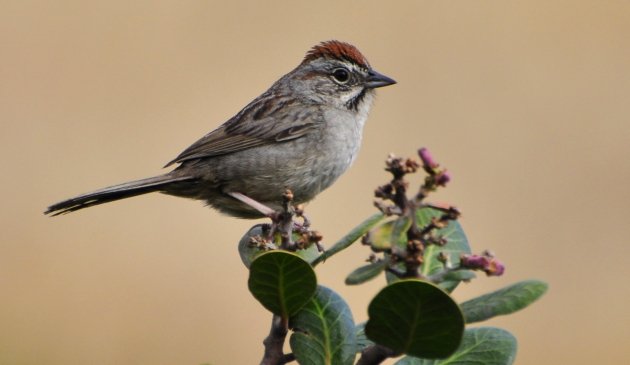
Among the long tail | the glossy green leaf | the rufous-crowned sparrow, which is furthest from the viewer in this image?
the rufous-crowned sparrow

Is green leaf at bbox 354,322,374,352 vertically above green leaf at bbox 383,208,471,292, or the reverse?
green leaf at bbox 383,208,471,292

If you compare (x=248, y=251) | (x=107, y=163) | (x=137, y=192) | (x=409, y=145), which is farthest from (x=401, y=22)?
(x=248, y=251)

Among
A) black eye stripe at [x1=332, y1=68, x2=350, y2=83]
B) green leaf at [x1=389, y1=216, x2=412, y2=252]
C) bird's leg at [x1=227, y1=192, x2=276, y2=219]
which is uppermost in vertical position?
black eye stripe at [x1=332, y1=68, x2=350, y2=83]

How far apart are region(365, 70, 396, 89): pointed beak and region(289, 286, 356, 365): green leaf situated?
9.48ft

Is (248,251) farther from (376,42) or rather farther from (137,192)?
(376,42)

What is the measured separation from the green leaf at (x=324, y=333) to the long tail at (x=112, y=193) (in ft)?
5.86

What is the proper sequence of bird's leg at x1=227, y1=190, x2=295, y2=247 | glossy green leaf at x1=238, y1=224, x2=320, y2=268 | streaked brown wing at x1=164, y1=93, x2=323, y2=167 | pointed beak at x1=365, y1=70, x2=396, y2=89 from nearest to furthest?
bird's leg at x1=227, y1=190, x2=295, y2=247 → glossy green leaf at x1=238, y1=224, x2=320, y2=268 → streaked brown wing at x1=164, y1=93, x2=323, y2=167 → pointed beak at x1=365, y1=70, x2=396, y2=89

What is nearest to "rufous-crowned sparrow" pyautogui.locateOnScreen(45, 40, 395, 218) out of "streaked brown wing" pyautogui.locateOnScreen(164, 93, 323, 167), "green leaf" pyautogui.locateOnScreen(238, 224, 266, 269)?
"streaked brown wing" pyautogui.locateOnScreen(164, 93, 323, 167)

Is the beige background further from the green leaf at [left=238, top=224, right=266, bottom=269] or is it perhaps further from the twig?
the twig

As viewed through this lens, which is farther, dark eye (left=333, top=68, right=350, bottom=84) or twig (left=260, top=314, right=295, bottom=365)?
dark eye (left=333, top=68, right=350, bottom=84)

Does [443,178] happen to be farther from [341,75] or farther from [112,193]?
[341,75]

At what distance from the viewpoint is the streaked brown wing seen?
4645mm

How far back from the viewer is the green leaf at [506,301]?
1861 mm

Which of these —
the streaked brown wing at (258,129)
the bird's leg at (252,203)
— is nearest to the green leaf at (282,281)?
the bird's leg at (252,203)
